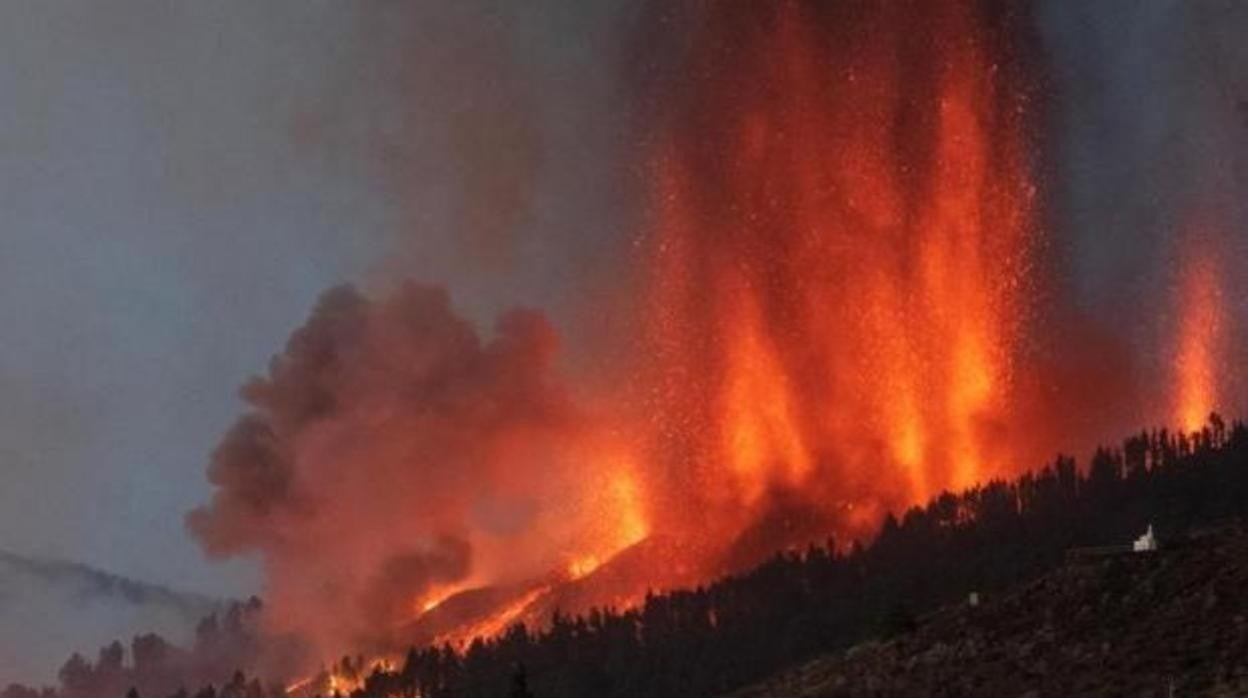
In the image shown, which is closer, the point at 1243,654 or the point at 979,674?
the point at 1243,654

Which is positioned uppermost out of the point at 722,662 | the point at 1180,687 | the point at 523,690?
the point at 722,662

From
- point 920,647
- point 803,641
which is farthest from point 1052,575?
point 803,641

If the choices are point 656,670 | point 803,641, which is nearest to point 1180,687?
point 803,641

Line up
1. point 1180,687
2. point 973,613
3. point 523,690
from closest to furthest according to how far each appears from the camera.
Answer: point 1180,687 < point 523,690 < point 973,613

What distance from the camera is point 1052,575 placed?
10075cm

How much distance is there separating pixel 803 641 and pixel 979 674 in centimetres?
10322

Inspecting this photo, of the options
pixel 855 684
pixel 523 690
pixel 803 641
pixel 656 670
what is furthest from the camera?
pixel 656 670

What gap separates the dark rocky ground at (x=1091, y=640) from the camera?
72.3 meters

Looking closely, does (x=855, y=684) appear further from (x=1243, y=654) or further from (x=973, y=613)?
(x=1243, y=654)

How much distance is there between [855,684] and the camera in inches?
3568

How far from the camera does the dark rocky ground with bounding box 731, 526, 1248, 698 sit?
72312 mm

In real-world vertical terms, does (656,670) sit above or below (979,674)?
above

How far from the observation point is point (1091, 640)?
81.9 metres

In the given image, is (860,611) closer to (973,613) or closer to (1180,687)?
(973,613)
